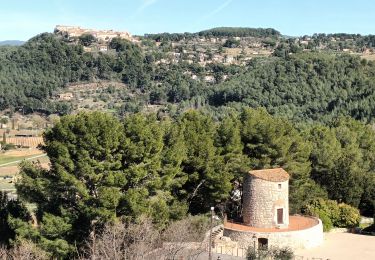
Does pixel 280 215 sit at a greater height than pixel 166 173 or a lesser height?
lesser

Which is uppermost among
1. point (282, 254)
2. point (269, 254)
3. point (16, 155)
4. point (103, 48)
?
point (103, 48)

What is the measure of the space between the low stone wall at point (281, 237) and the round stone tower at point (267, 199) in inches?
53.3

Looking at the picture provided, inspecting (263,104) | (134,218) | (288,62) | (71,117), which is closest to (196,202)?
(134,218)

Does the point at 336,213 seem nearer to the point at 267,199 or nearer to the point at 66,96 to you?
the point at 267,199

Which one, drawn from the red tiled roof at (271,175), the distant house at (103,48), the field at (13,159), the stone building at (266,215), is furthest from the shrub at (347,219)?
the distant house at (103,48)

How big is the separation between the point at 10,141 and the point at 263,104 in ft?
144

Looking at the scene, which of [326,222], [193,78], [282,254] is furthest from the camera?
[193,78]

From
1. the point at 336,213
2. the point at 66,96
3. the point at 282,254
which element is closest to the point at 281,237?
the point at 282,254

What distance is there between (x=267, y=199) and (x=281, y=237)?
2251 millimetres

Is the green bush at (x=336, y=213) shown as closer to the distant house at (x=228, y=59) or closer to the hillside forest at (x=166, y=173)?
the hillside forest at (x=166, y=173)

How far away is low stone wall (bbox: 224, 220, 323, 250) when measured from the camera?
26438 millimetres

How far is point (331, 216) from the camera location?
109 ft

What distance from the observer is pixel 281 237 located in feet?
A: 86.7

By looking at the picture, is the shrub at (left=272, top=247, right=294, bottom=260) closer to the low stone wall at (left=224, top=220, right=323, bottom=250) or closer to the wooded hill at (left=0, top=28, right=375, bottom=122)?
the low stone wall at (left=224, top=220, right=323, bottom=250)
